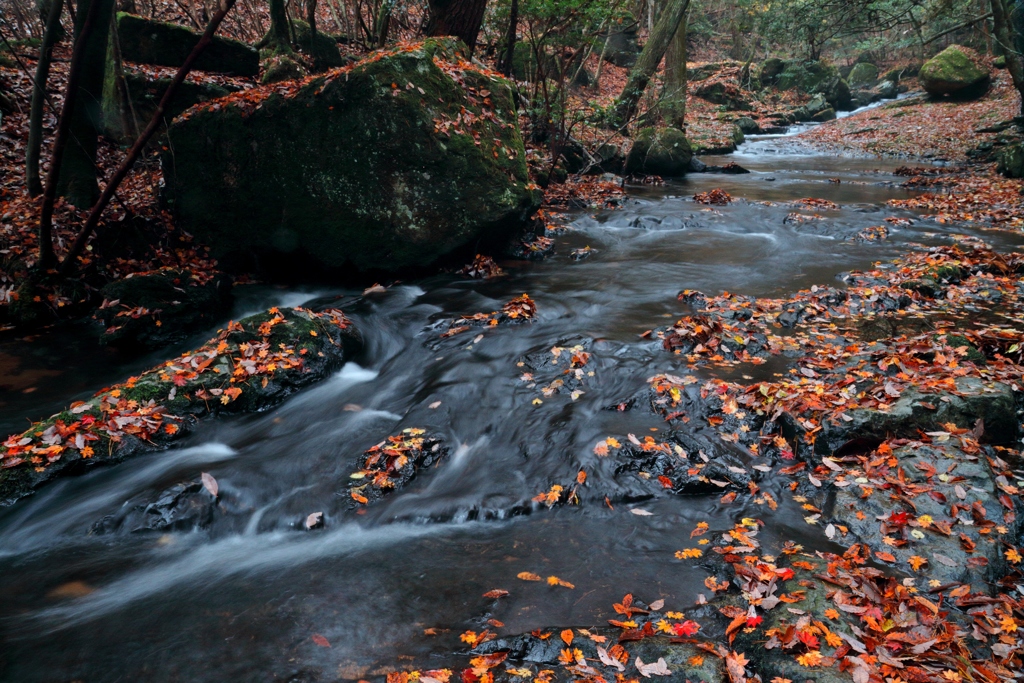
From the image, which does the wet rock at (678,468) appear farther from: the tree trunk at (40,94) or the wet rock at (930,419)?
the tree trunk at (40,94)

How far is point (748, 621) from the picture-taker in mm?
3145

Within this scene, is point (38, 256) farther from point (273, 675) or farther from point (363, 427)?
point (273, 675)

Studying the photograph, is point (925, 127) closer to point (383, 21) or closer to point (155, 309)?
point (383, 21)

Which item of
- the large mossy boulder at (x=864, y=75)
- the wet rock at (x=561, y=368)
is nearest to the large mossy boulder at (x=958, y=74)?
the large mossy boulder at (x=864, y=75)

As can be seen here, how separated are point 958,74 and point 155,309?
113 ft

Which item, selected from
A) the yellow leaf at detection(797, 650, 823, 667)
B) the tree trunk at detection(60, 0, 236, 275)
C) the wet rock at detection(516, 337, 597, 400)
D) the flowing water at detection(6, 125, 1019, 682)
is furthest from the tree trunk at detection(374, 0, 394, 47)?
the yellow leaf at detection(797, 650, 823, 667)

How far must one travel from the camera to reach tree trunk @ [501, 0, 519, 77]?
1186 centimetres

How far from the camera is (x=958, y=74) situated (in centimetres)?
2733

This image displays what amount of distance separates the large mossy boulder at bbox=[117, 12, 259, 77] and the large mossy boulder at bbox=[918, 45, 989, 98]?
3045 cm

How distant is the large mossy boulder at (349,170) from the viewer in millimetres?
8172

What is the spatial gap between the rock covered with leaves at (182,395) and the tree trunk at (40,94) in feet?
13.1

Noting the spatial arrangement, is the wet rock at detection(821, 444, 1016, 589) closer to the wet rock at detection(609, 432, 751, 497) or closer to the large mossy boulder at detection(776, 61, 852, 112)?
the wet rock at detection(609, 432, 751, 497)

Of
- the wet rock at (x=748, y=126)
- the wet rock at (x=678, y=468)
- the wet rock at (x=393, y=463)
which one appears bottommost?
the wet rock at (x=678, y=468)

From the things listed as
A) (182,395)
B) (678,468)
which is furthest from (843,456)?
(182,395)
